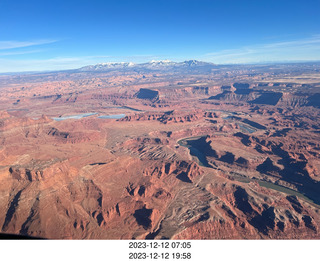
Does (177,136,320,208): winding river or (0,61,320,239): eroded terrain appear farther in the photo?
(177,136,320,208): winding river

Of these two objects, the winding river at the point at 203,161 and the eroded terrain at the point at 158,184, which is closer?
the eroded terrain at the point at 158,184

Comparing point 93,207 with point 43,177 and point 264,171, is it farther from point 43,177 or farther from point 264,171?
point 264,171

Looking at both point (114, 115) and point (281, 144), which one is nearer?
point (281, 144)

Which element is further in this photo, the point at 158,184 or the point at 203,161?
the point at 203,161

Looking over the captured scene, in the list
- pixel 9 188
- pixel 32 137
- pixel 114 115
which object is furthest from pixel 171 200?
pixel 114 115

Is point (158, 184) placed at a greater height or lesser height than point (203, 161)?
greater

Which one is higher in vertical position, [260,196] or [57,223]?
[57,223]

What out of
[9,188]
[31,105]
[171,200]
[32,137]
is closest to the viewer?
[9,188]

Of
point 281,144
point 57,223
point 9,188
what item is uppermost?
point 9,188

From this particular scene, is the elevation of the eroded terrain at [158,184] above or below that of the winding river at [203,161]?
above

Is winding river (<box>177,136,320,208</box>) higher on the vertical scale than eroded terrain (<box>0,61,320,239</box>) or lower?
lower

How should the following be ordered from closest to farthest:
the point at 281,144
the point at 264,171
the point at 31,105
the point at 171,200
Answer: the point at 171,200, the point at 264,171, the point at 281,144, the point at 31,105
